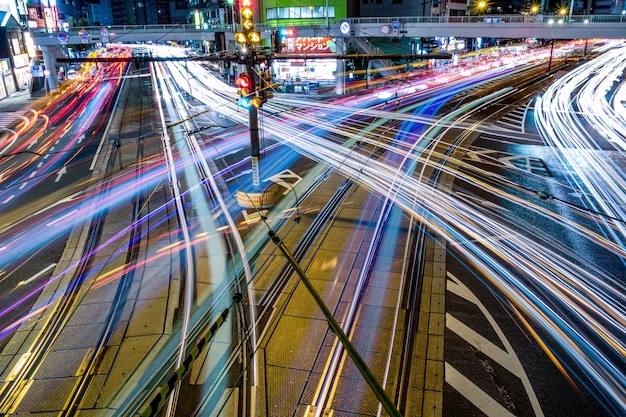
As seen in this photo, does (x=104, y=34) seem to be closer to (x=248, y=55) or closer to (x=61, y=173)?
(x=61, y=173)

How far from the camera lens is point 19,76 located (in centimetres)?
5975

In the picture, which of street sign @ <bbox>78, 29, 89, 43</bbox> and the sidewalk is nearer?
street sign @ <bbox>78, 29, 89, 43</bbox>

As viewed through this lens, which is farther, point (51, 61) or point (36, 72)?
point (36, 72)

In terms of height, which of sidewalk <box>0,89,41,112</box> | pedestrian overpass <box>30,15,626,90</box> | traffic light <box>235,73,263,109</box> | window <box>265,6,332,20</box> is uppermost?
window <box>265,6,332,20</box>

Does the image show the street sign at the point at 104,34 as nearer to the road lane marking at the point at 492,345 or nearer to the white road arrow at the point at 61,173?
the white road arrow at the point at 61,173

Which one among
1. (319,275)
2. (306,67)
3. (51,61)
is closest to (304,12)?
(306,67)

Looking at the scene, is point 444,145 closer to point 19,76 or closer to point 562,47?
point 19,76

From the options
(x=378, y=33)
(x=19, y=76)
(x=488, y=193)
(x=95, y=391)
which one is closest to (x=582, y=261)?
(x=488, y=193)

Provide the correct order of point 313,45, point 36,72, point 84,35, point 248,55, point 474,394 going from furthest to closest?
point 36,72 → point 313,45 → point 84,35 → point 248,55 → point 474,394

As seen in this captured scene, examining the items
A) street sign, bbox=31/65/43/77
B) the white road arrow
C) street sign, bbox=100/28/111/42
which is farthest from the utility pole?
street sign, bbox=31/65/43/77

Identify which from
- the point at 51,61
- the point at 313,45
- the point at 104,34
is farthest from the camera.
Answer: the point at 51,61

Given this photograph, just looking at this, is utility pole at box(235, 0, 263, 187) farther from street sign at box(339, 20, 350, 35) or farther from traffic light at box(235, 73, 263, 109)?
street sign at box(339, 20, 350, 35)

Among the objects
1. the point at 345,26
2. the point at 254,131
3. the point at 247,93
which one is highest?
the point at 345,26

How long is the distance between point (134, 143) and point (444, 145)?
19855mm
